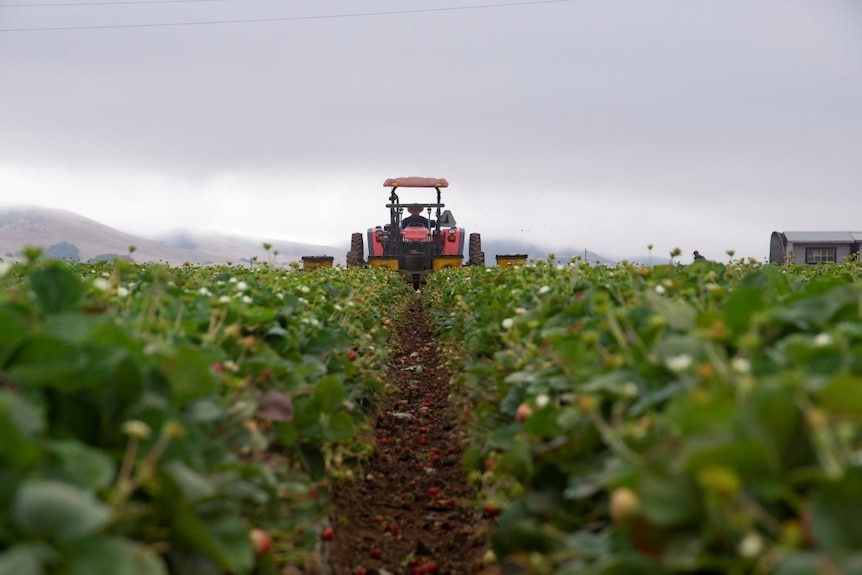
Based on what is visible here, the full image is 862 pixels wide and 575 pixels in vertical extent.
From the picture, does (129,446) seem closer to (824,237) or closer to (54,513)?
(54,513)

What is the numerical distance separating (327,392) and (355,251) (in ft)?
81.4

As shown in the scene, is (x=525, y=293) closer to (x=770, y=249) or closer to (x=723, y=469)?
(x=723, y=469)

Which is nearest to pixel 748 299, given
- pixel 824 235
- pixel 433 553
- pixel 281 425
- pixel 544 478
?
pixel 544 478

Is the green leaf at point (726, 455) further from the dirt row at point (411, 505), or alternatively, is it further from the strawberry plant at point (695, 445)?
the dirt row at point (411, 505)

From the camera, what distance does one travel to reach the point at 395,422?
822 centimetres

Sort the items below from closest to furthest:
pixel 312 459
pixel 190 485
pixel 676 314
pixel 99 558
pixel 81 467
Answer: pixel 99 558
pixel 81 467
pixel 190 485
pixel 676 314
pixel 312 459

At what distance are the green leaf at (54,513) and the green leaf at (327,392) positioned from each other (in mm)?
2127

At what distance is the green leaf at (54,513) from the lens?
4.39ft

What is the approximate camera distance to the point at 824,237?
31.0 m

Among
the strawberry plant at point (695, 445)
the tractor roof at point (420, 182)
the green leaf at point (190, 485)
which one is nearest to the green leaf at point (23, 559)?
the green leaf at point (190, 485)

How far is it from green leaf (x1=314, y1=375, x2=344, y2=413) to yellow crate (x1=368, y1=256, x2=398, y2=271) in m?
20.4

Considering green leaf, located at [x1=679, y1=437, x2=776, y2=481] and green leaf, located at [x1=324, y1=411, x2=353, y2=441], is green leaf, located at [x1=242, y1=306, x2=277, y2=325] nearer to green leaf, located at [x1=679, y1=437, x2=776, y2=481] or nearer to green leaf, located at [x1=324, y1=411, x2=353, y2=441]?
green leaf, located at [x1=324, y1=411, x2=353, y2=441]

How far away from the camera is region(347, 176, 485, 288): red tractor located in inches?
982

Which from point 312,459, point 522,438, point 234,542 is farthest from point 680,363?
point 312,459
